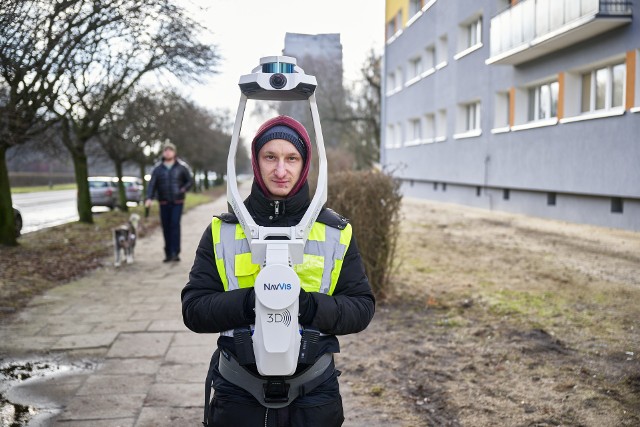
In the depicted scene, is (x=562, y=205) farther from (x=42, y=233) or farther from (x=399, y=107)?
(x=399, y=107)

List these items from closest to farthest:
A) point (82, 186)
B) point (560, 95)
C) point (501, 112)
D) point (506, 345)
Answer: point (506, 345) → point (560, 95) → point (501, 112) → point (82, 186)

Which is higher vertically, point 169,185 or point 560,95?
point 560,95

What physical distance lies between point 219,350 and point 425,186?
77.8 feet

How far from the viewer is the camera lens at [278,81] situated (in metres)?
2.14

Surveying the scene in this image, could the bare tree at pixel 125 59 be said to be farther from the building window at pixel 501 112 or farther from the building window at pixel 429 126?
the building window at pixel 429 126

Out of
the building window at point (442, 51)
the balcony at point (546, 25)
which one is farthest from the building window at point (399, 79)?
the balcony at point (546, 25)

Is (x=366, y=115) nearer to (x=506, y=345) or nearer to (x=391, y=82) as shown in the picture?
(x=391, y=82)

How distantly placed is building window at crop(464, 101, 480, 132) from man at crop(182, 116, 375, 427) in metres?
19.2

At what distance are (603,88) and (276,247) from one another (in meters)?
13.3

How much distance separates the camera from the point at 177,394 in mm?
4559

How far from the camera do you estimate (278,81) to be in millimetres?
2154

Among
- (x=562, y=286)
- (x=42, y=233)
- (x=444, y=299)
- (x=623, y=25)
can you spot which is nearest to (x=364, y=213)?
(x=444, y=299)

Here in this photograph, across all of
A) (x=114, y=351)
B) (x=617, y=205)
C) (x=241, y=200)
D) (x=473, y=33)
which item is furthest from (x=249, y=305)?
(x=473, y=33)

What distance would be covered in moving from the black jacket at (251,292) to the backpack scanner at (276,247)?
0.09 metres
